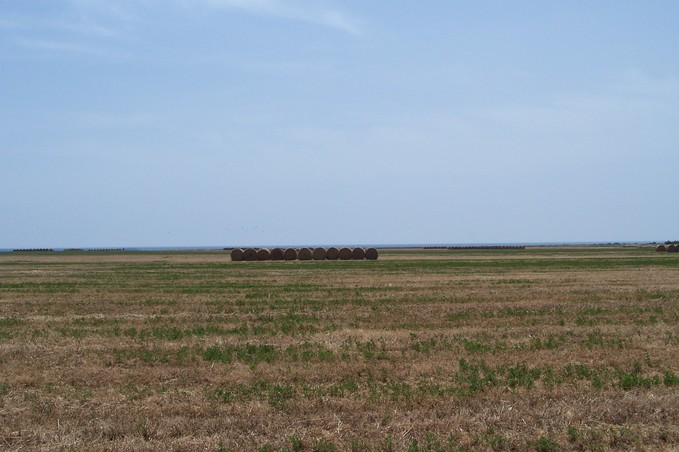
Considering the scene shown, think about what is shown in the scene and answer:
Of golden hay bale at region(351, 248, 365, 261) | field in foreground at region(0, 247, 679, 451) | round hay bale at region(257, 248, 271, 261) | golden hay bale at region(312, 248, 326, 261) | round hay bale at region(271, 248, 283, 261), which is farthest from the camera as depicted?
golden hay bale at region(351, 248, 365, 261)

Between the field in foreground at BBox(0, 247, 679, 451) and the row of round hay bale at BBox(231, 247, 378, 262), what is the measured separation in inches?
2107

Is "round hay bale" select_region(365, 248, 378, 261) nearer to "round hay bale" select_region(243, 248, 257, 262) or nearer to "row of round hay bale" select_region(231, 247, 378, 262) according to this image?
"row of round hay bale" select_region(231, 247, 378, 262)

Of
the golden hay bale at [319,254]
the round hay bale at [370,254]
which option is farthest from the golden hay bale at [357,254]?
the golden hay bale at [319,254]

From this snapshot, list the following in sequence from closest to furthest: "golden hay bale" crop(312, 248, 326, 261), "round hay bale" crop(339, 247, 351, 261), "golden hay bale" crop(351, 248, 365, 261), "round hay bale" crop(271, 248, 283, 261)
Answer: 1. "golden hay bale" crop(312, 248, 326, 261)
2. "round hay bale" crop(271, 248, 283, 261)
3. "round hay bale" crop(339, 247, 351, 261)
4. "golden hay bale" crop(351, 248, 365, 261)

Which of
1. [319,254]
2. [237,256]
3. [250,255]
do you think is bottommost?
[237,256]

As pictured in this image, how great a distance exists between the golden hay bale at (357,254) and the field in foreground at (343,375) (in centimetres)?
5566

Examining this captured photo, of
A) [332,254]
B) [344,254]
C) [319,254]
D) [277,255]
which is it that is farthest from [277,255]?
[344,254]

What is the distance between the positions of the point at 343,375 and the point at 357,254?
6860 centimetres

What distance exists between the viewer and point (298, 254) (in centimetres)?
7825

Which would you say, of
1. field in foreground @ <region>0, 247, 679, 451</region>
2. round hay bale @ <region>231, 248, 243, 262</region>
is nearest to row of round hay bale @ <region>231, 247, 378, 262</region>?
round hay bale @ <region>231, 248, 243, 262</region>

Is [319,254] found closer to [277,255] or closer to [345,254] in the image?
[345,254]

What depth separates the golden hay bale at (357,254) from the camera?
8028 centimetres

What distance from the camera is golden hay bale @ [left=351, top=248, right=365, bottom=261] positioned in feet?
263

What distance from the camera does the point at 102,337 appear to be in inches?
675
